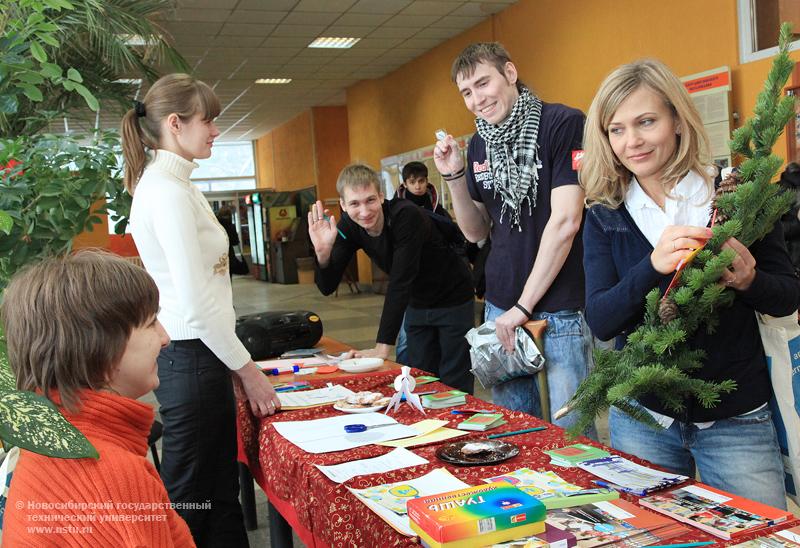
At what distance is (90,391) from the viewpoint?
1.11 meters

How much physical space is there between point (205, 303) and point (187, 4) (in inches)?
264

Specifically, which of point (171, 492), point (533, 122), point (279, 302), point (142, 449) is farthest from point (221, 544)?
point (279, 302)

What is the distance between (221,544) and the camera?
2.15 m

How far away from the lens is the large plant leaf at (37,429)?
560 mm

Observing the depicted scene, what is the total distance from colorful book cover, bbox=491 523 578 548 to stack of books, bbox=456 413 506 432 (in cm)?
64

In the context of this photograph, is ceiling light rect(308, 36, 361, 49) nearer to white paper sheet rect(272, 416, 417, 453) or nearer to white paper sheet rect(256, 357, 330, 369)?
white paper sheet rect(256, 357, 330, 369)

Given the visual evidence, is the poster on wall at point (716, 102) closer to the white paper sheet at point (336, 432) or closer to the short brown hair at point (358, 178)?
the short brown hair at point (358, 178)

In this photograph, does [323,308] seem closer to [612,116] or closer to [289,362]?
[289,362]

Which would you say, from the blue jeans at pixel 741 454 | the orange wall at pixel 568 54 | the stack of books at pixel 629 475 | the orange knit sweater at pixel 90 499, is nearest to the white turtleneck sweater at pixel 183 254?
the orange knit sweater at pixel 90 499

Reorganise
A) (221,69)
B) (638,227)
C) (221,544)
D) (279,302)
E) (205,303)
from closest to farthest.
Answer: (638,227)
(205,303)
(221,544)
(221,69)
(279,302)

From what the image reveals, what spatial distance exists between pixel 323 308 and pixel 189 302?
27.7ft

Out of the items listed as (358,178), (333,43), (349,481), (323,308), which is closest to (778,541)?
(349,481)

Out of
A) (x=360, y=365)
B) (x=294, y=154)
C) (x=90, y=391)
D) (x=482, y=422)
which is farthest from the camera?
(x=294, y=154)

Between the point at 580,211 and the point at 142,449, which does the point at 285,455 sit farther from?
the point at 580,211
